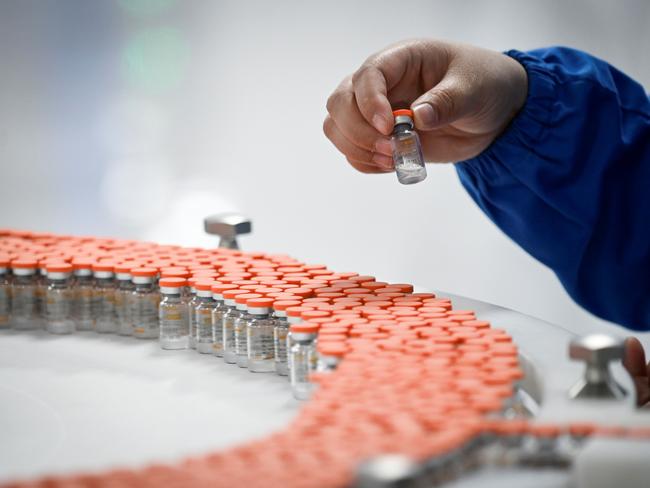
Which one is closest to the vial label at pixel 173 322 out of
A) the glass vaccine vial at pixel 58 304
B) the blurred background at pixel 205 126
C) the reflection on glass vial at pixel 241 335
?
the reflection on glass vial at pixel 241 335

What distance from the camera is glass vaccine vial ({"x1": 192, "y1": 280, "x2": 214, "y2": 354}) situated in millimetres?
2475

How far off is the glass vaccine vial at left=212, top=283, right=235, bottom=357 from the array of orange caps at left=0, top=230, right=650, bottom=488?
0.04 feet

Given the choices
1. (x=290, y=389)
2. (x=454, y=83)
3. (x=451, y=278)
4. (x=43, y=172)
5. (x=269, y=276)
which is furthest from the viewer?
(x=43, y=172)

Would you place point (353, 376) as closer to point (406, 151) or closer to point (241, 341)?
point (241, 341)

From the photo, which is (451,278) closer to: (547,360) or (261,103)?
(261,103)

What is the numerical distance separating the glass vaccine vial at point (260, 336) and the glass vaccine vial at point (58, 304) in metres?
0.64

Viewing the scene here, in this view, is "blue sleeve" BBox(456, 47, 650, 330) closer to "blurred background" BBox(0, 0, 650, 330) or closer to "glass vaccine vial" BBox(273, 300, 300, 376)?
"glass vaccine vial" BBox(273, 300, 300, 376)

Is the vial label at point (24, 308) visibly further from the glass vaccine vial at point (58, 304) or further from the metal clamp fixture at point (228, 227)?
the metal clamp fixture at point (228, 227)

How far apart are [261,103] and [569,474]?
4.87 metres

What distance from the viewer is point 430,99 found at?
2.39m

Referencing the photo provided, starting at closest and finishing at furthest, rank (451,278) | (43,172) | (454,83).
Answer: (454,83)
(451,278)
(43,172)

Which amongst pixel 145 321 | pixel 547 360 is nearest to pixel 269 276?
pixel 145 321

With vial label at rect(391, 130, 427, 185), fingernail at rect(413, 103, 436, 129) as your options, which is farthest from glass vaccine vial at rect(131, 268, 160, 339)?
fingernail at rect(413, 103, 436, 129)

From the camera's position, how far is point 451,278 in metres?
5.62
